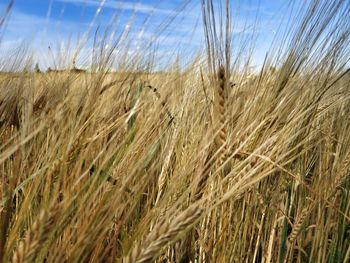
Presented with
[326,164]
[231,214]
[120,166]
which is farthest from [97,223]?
[326,164]

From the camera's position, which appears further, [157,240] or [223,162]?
[223,162]

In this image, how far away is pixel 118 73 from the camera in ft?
3.83

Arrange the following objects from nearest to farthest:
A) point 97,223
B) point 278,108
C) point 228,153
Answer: point 97,223 < point 228,153 < point 278,108

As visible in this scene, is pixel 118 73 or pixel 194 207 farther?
pixel 118 73

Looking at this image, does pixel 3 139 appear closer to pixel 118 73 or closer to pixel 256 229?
pixel 118 73

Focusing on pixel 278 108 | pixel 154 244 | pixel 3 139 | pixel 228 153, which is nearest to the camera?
pixel 154 244

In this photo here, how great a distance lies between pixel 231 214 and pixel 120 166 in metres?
0.25

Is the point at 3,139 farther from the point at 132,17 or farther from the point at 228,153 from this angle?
the point at 228,153

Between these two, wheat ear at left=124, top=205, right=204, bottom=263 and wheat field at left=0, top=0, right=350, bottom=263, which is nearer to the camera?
wheat ear at left=124, top=205, right=204, bottom=263

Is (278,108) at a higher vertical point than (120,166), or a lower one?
higher

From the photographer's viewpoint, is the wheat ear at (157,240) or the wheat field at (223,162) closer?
the wheat ear at (157,240)

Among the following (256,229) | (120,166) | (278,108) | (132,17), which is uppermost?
(132,17)

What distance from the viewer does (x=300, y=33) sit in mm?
925

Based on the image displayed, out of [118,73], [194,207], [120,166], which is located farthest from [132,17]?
[194,207]
